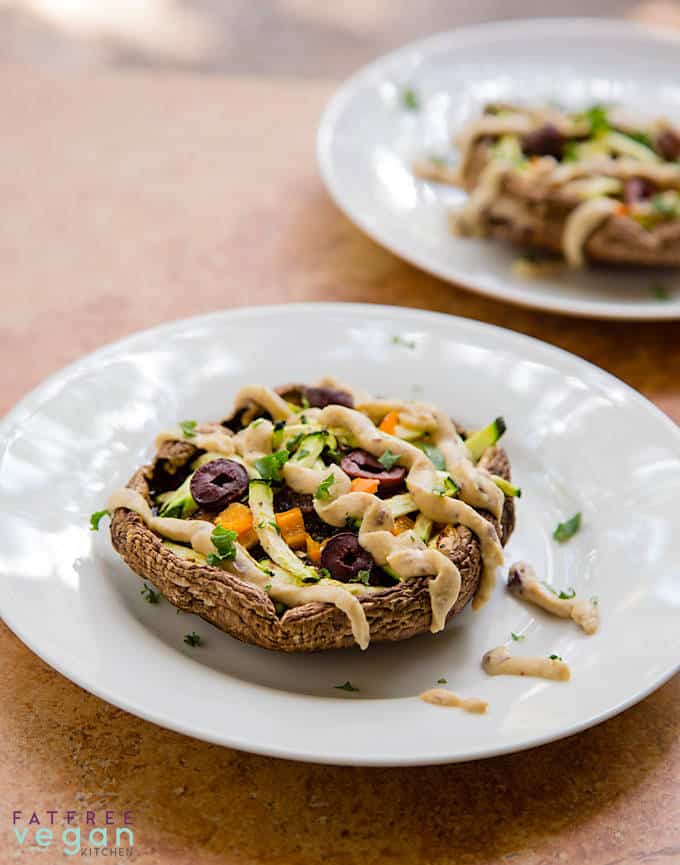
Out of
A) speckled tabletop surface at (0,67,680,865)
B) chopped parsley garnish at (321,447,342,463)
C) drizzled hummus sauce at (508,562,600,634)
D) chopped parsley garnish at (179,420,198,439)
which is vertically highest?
chopped parsley garnish at (321,447,342,463)

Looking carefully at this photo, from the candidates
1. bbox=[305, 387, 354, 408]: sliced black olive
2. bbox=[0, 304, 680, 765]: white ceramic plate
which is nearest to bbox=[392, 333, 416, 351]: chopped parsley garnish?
bbox=[0, 304, 680, 765]: white ceramic plate

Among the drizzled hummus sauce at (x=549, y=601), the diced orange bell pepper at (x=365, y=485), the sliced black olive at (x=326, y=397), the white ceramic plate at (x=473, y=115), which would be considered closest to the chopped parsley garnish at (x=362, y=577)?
the diced orange bell pepper at (x=365, y=485)

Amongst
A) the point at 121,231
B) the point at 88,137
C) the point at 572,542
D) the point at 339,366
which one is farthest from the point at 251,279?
the point at 572,542

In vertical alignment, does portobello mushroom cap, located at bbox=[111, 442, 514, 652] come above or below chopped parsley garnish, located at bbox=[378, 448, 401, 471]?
below

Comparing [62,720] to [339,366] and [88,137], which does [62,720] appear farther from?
[88,137]

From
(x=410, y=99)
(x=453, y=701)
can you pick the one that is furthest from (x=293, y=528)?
(x=410, y=99)

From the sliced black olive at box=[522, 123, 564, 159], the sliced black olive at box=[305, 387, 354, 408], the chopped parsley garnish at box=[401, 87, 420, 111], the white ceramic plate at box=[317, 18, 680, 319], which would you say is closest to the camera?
the sliced black olive at box=[305, 387, 354, 408]

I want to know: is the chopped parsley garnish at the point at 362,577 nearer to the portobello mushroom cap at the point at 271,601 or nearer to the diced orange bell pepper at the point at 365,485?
the portobello mushroom cap at the point at 271,601

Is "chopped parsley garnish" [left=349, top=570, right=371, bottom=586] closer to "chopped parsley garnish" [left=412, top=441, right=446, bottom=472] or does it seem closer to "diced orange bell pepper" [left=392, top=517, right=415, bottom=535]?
"diced orange bell pepper" [left=392, top=517, right=415, bottom=535]
